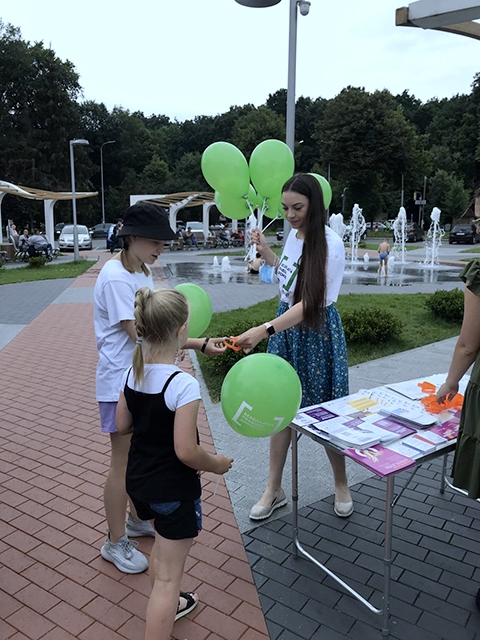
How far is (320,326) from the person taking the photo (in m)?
2.86

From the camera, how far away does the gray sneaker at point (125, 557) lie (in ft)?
8.75

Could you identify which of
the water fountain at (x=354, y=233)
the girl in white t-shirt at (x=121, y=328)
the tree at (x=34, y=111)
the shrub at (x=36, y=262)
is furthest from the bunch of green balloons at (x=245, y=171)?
the tree at (x=34, y=111)

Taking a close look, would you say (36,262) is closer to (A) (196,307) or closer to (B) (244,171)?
(B) (244,171)

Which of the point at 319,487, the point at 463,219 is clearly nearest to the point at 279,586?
the point at 319,487

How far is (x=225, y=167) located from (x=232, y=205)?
0.37 m

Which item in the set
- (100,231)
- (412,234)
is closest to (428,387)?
(412,234)

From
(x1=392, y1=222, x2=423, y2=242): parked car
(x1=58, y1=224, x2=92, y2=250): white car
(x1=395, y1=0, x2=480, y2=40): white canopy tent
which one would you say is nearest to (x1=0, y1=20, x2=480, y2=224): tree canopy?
(x1=58, y1=224, x2=92, y2=250): white car

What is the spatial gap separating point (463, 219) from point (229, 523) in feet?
195

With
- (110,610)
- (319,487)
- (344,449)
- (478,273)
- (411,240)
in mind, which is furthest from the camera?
(411,240)

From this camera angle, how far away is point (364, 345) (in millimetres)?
7102

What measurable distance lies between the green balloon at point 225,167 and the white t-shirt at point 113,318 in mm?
1297

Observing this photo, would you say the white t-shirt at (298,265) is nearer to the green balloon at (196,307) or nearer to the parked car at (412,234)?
the green balloon at (196,307)

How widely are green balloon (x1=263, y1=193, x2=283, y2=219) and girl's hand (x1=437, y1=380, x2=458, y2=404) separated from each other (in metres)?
1.94

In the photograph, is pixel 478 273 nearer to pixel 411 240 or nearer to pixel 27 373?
pixel 27 373
